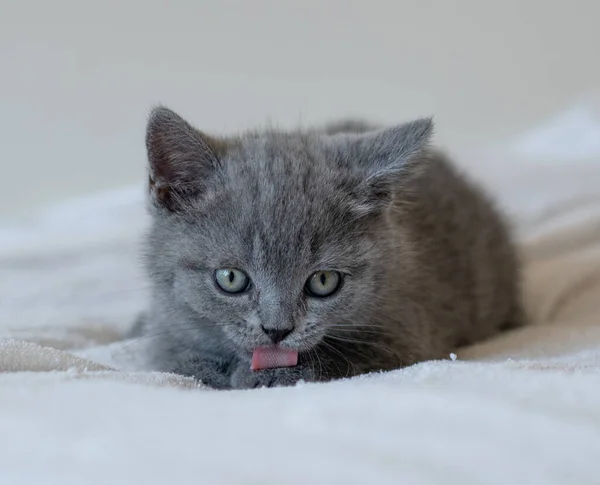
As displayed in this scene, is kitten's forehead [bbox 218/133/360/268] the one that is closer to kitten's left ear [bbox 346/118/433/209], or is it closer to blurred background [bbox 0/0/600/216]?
kitten's left ear [bbox 346/118/433/209]

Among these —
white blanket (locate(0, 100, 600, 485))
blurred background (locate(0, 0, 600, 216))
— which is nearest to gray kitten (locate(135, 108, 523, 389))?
white blanket (locate(0, 100, 600, 485))

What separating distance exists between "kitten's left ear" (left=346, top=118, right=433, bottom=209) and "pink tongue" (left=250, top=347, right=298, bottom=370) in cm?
28

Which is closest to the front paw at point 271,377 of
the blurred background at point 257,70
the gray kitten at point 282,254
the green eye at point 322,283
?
the gray kitten at point 282,254

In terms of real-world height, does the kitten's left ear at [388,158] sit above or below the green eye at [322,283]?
above

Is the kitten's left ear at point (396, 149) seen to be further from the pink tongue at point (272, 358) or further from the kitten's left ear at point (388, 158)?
the pink tongue at point (272, 358)

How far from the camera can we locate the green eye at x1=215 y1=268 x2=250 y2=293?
113 centimetres

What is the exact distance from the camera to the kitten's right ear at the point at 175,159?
3.76ft

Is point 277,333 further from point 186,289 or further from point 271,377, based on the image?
point 186,289

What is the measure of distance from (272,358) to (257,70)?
1.68 meters

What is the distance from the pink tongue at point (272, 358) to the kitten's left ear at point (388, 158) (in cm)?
28

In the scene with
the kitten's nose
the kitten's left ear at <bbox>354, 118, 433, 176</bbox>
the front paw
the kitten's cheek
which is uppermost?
the kitten's left ear at <bbox>354, 118, 433, 176</bbox>

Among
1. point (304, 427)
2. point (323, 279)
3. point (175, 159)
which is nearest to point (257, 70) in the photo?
point (175, 159)

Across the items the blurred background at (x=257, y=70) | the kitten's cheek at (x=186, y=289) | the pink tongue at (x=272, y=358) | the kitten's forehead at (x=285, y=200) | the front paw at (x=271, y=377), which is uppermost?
the blurred background at (x=257, y=70)

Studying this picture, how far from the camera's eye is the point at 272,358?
114 centimetres
